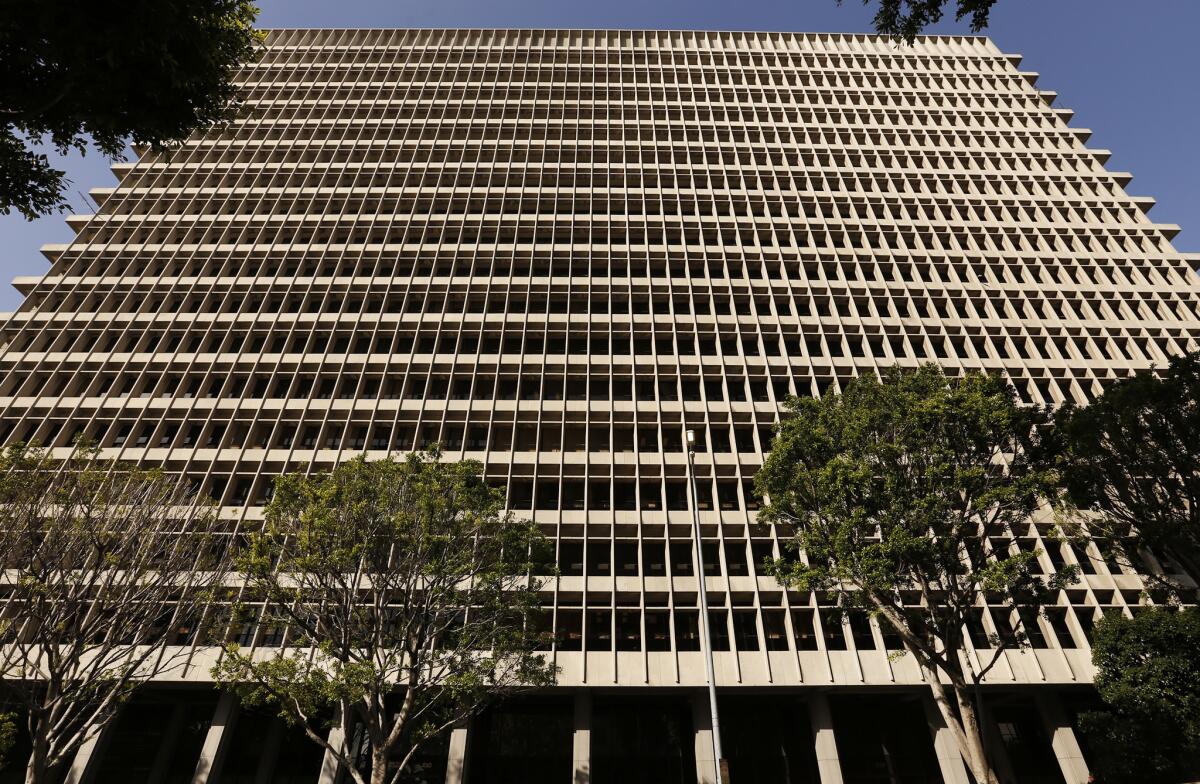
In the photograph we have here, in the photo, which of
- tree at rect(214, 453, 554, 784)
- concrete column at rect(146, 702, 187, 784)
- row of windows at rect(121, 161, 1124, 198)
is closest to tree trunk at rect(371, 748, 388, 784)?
tree at rect(214, 453, 554, 784)

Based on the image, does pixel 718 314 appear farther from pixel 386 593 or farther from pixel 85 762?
pixel 85 762

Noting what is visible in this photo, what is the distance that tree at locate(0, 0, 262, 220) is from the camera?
1008 cm

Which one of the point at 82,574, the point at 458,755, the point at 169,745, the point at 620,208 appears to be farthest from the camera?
the point at 620,208

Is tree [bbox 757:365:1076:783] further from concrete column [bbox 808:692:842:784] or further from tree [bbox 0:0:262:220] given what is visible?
tree [bbox 0:0:262:220]

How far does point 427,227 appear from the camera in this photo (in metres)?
40.8

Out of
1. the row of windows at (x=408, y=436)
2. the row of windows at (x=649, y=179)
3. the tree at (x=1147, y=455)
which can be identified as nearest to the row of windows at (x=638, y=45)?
the row of windows at (x=649, y=179)

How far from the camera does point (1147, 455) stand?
18.7 m

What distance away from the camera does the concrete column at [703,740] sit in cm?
2348

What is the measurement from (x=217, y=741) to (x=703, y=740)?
19802mm

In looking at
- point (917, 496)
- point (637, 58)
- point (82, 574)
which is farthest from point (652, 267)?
point (82, 574)

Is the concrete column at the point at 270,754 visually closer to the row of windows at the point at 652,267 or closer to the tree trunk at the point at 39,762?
the tree trunk at the point at 39,762

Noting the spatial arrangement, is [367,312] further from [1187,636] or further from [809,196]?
[1187,636]

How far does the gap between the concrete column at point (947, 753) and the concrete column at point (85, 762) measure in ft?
109

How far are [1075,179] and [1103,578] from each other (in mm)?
34040
